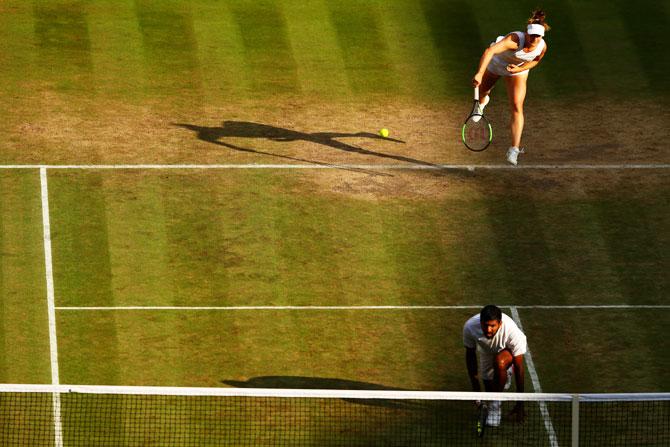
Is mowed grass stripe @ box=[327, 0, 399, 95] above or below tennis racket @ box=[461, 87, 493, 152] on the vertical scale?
above

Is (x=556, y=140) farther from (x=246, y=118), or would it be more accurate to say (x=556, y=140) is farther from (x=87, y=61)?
(x=87, y=61)

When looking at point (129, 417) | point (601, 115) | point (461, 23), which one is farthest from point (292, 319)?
point (461, 23)

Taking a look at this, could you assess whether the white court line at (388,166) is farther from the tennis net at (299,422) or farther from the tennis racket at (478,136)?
A: the tennis net at (299,422)

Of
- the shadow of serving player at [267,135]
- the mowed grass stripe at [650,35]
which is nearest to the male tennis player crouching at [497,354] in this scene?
the shadow of serving player at [267,135]

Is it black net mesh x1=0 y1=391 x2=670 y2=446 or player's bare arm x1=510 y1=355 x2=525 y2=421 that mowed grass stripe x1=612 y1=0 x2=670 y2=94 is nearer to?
black net mesh x1=0 y1=391 x2=670 y2=446

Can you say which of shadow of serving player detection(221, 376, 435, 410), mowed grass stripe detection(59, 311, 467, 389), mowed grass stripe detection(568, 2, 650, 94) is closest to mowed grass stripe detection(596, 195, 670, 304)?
mowed grass stripe detection(59, 311, 467, 389)

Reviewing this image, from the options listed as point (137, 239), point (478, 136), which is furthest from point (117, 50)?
point (478, 136)
